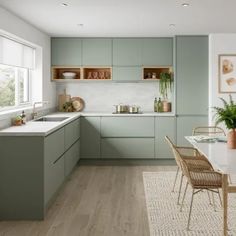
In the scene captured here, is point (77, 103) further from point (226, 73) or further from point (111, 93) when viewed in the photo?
point (226, 73)

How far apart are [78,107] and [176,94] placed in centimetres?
184

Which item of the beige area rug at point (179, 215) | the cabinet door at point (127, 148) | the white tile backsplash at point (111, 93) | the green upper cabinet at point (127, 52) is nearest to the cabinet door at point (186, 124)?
the cabinet door at point (127, 148)

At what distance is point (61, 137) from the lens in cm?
503

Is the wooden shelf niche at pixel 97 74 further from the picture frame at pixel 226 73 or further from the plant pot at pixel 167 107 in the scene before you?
the picture frame at pixel 226 73

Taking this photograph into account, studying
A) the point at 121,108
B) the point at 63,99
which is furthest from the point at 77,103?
the point at 121,108

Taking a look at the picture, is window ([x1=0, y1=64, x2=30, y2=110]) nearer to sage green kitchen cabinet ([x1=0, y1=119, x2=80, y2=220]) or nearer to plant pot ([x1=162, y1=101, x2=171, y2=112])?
sage green kitchen cabinet ([x1=0, y1=119, x2=80, y2=220])

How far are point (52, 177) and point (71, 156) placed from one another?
145 cm

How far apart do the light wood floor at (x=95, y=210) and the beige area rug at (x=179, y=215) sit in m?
0.10

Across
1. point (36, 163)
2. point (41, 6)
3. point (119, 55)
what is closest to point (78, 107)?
point (119, 55)

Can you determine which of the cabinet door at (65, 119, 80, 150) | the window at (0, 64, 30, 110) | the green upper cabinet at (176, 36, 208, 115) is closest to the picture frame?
the green upper cabinet at (176, 36, 208, 115)

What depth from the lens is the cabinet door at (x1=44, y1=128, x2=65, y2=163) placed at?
4175 millimetres

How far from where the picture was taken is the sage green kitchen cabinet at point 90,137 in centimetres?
691

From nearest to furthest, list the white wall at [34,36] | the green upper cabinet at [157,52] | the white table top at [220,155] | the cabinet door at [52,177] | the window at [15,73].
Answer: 1. the white table top at [220,155]
2. the cabinet door at [52,177]
3. the white wall at [34,36]
4. the window at [15,73]
5. the green upper cabinet at [157,52]

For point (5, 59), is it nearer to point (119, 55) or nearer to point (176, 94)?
point (119, 55)
